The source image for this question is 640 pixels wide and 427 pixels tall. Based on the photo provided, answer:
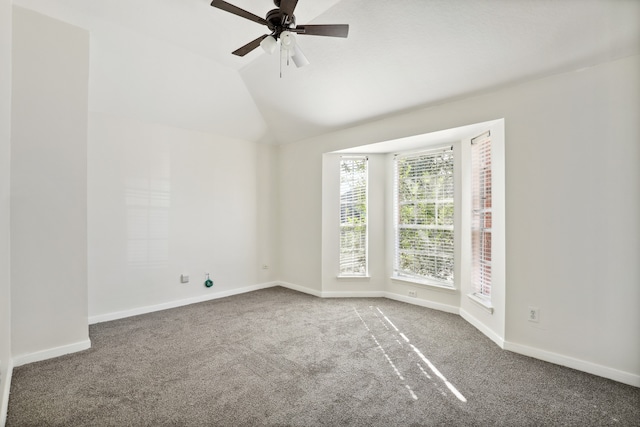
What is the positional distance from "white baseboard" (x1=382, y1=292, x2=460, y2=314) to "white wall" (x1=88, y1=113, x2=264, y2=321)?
2.20 m

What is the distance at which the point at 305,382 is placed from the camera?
2.36 meters

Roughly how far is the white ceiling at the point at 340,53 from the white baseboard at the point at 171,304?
8.14 feet

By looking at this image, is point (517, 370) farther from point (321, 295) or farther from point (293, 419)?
point (321, 295)

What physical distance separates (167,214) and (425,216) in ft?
11.9

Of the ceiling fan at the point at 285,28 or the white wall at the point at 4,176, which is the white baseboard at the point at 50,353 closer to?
the white wall at the point at 4,176

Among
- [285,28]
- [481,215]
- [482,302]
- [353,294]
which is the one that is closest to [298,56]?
[285,28]

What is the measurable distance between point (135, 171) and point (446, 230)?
416 centimetres

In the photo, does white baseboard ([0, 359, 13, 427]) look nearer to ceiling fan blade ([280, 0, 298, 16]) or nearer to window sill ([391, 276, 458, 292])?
ceiling fan blade ([280, 0, 298, 16])

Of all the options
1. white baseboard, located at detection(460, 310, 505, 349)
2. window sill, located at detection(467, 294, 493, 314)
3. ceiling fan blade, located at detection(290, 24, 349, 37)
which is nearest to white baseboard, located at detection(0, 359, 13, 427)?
ceiling fan blade, located at detection(290, 24, 349, 37)

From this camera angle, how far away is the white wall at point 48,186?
263 cm

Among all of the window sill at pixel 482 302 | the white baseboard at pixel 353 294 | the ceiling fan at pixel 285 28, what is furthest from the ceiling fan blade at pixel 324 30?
Result: the white baseboard at pixel 353 294

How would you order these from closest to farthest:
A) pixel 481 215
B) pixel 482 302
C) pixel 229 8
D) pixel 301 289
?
pixel 229 8
pixel 482 302
pixel 481 215
pixel 301 289

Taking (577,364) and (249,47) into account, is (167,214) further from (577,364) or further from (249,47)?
(577,364)

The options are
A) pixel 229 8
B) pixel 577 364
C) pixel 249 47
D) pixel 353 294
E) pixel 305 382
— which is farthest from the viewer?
pixel 353 294
